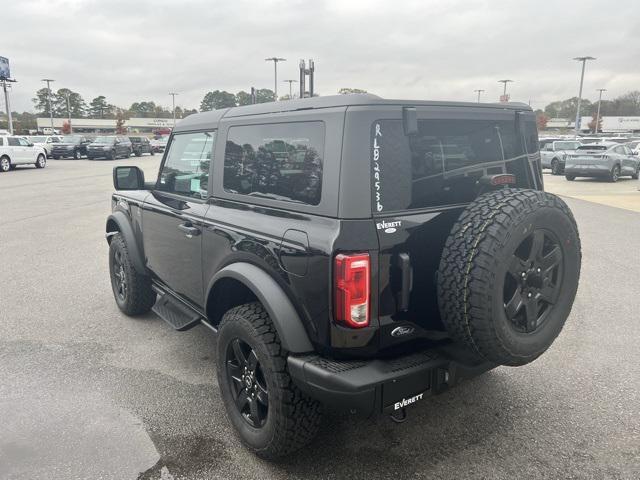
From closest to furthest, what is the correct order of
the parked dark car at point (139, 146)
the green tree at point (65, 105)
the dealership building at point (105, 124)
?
the parked dark car at point (139, 146), the dealership building at point (105, 124), the green tree at point (65, 105)

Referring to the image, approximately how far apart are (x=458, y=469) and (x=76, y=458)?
2.11 metres

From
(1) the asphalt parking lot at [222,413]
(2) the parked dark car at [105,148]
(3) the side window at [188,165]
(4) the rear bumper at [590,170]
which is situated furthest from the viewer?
(2) the parked dark car at [105,148]

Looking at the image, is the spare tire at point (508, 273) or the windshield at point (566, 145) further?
the windshield at point (566, 145)

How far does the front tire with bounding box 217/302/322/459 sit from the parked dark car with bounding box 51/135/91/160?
120 feet

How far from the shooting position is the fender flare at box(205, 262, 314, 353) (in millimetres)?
2482

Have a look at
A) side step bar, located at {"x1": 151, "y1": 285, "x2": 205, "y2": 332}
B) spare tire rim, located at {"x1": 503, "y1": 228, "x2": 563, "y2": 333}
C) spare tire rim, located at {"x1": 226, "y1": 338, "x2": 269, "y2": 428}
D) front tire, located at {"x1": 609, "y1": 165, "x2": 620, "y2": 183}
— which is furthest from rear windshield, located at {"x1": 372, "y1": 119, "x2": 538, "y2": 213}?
front tire, located at {"x1": 609, "y1": 165, "x2": 620, "y2": 183}

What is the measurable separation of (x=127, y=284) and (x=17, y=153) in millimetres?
23640

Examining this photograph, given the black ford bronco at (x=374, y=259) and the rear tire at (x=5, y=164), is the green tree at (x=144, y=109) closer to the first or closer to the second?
the rear tire at (x=5, y=164)

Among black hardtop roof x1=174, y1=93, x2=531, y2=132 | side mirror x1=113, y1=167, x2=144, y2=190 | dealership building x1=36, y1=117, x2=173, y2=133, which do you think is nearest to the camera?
black hardtop roof x1=174, y1=93, x2=531, y2=132

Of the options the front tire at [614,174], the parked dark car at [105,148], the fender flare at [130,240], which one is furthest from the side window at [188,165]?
the parked dark car at [105,148]

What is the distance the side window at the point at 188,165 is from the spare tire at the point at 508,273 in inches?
73.2

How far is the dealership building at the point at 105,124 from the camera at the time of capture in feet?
349

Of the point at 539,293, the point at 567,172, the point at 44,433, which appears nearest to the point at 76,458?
the point at 44,433

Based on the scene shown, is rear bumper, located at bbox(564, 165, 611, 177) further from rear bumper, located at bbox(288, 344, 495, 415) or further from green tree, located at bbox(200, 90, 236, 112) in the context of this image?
rear bumper, located at bbox(288, 344, 495, 415)
